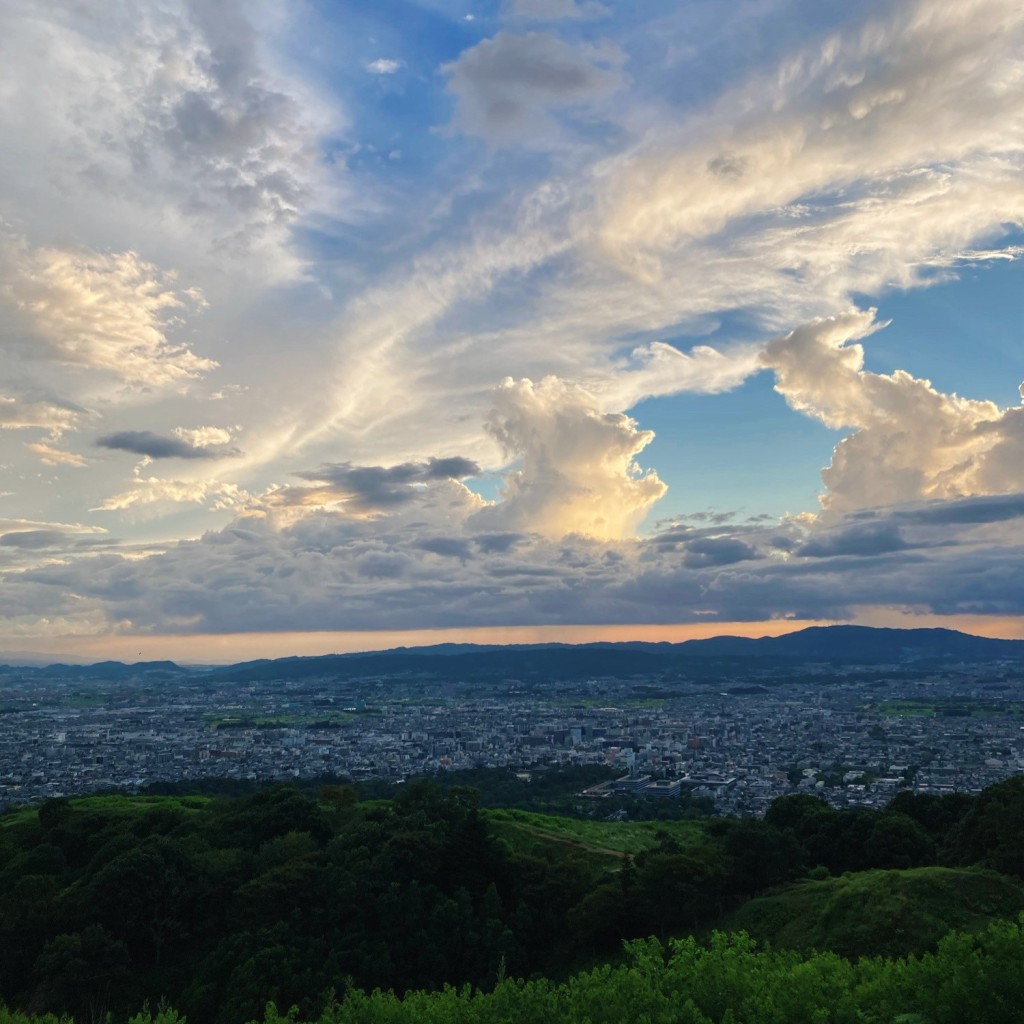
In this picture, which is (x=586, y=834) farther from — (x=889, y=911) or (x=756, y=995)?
(x=756, y=995)

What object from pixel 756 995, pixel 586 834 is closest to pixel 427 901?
pixel 586 834

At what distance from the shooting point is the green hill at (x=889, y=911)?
2653cm

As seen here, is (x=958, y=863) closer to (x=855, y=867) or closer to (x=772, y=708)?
(x=855, y=867)

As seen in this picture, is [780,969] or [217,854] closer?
[780,969]

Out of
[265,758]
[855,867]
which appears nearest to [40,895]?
[855,867]

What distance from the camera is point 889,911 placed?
2747cm

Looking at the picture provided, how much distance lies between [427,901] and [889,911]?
18964 mm

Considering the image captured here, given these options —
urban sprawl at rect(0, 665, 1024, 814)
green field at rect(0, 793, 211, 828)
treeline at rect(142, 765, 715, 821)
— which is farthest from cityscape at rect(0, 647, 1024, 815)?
green field at rect(0, 793, 211, 828)

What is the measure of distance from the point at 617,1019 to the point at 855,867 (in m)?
27.4

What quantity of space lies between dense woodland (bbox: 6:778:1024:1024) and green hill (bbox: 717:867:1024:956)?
76 mm

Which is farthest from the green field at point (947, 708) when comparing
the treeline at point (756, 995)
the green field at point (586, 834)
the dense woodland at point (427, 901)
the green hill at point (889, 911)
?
the treeline at point (756, 995)

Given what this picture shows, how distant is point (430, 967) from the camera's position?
3183 centimetres

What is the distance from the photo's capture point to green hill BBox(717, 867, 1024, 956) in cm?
2653

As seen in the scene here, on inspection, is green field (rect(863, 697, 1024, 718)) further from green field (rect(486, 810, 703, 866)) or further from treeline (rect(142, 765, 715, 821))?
green field (rect(486, 810, 703, 866))
